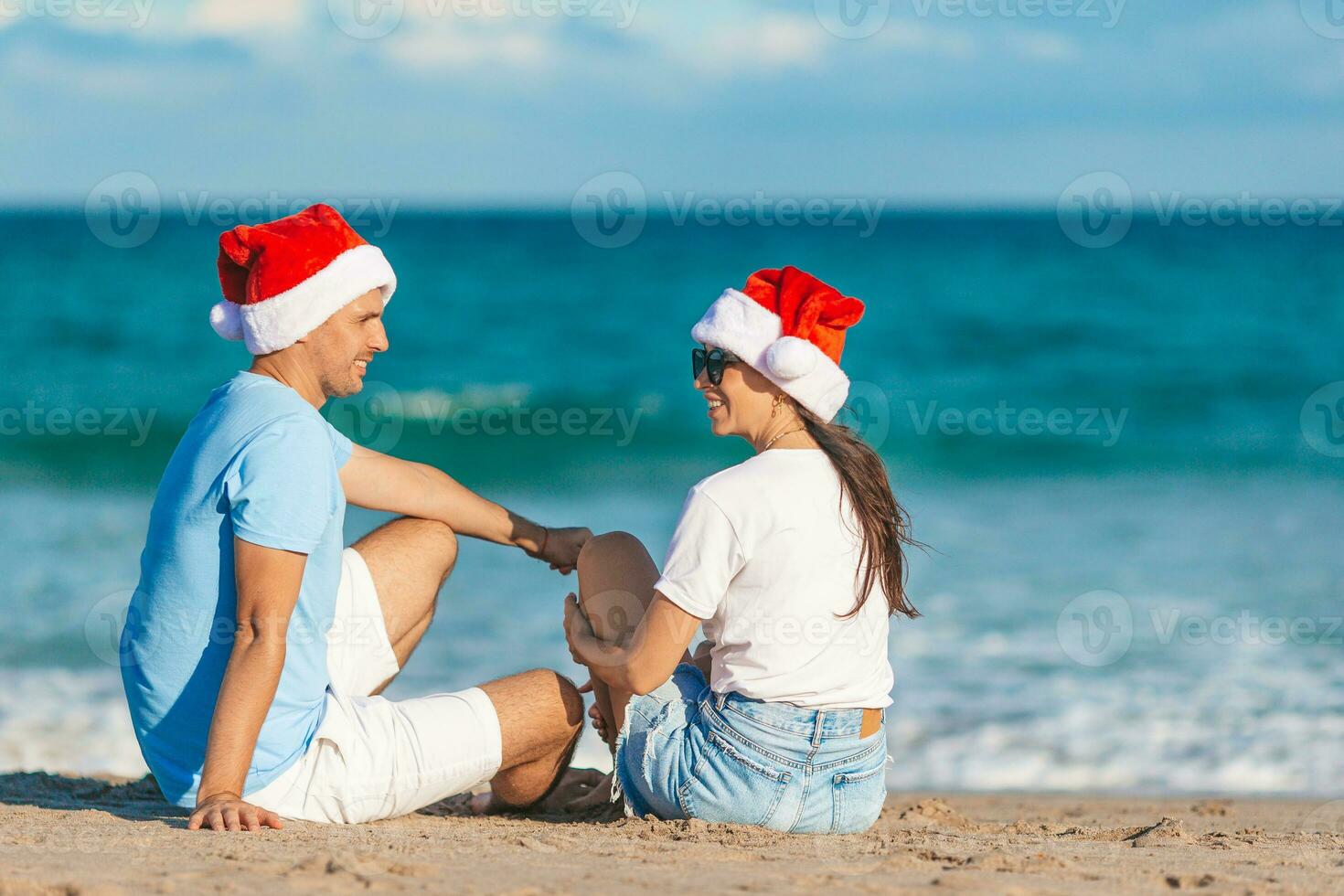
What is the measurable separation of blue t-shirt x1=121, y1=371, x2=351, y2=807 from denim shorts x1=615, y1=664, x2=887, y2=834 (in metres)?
0.79

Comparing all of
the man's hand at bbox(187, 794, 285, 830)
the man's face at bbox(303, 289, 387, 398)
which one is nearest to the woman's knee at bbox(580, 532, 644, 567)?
the man's face at bbox(303, 289, 387, 398)

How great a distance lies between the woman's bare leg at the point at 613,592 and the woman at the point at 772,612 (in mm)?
14

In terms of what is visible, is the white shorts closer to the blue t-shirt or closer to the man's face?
the blue t-shirt

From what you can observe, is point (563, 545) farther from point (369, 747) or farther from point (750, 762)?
point (750, 762)

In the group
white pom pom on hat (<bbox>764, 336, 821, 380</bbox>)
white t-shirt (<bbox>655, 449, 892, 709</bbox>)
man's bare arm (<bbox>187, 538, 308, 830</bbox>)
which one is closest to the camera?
man's bare arm (<bbox>187, 538, 308, 830</bbox>)

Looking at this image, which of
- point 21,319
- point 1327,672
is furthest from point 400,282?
point 1327,672

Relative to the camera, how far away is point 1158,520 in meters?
9.53

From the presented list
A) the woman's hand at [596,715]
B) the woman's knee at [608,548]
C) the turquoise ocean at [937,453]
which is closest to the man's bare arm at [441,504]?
the woman's knee at [608,548]

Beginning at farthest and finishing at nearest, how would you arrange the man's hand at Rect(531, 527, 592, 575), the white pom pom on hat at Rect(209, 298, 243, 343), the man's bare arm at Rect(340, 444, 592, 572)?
the man's hand at Rect(531, 527, 592, 575), the man's bare arm at Rect(340, 444, 592, 572), the white pom pom on hat at Rect(209, 298, 243, 343)

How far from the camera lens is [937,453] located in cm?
1296

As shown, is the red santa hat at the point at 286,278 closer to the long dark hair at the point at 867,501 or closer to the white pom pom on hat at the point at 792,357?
the white pom pom on hat at the point at 792,357

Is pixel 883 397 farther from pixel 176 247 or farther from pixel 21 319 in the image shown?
pixel 176 247

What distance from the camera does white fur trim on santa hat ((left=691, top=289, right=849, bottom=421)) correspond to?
9.46 feet

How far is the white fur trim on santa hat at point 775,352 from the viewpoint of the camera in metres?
2.88
